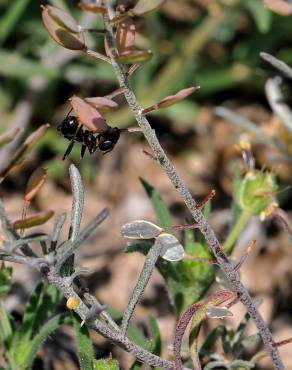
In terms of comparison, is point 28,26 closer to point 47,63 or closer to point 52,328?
point 47,63

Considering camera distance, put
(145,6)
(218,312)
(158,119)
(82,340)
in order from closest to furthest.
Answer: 1. (145,6)
2. (218,312)
3. (82,340)
4. (158,119)

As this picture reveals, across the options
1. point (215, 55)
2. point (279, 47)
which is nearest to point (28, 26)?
point (215, 55)

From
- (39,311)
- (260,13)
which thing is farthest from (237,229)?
(260,13)

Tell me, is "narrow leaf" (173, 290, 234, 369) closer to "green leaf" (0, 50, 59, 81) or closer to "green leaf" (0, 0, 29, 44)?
"green leaf" (0, 50, 59, 81)

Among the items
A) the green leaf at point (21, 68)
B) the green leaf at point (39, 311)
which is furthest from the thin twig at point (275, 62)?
the green leaf at point (21, 68)

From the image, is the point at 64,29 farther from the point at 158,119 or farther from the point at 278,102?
the point at 158,119
